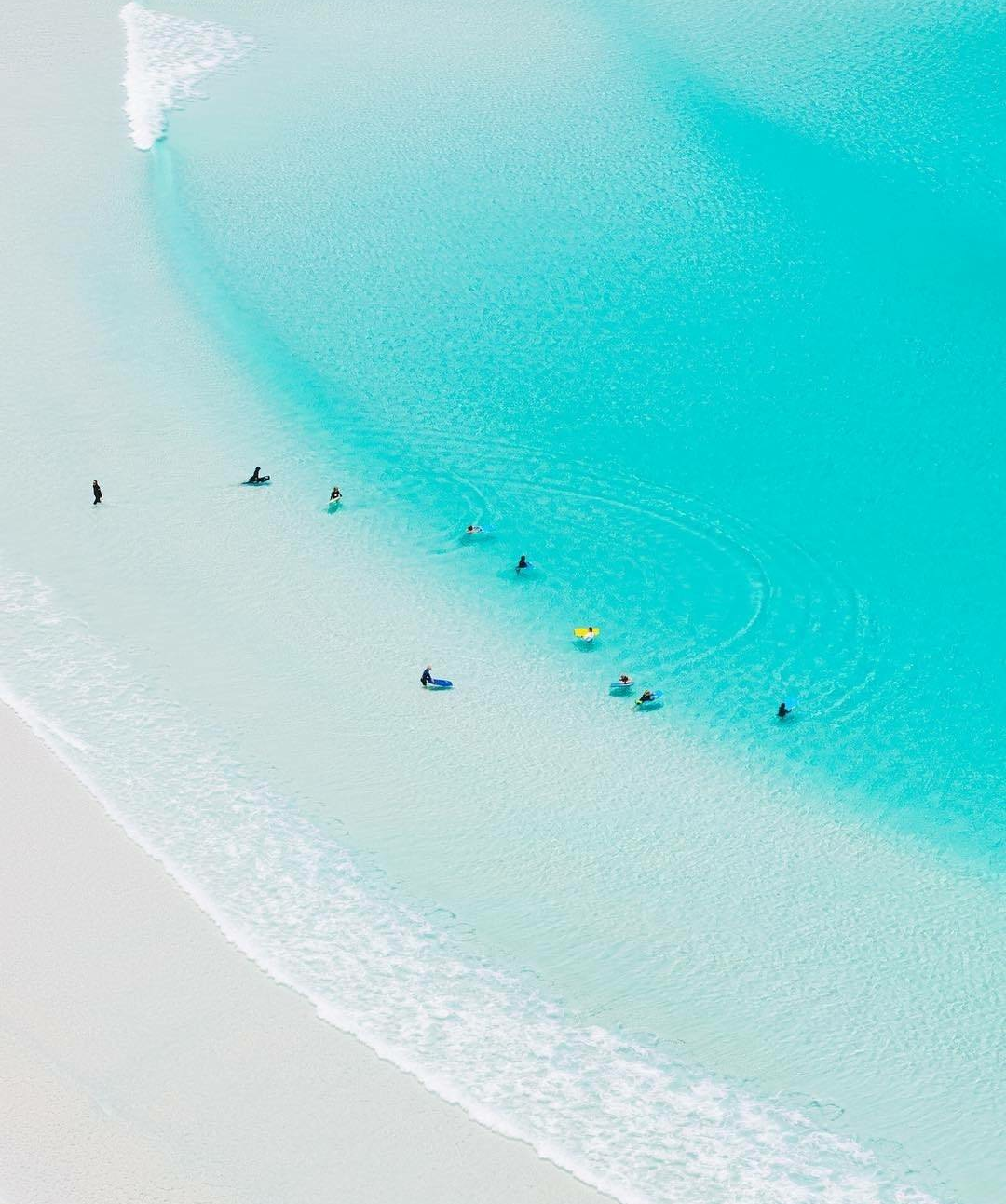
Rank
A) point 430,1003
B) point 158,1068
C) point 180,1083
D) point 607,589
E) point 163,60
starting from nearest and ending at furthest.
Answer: point 180,1083 < point 158,1068 < point 430,1003 < point 607,589 < point 163,60

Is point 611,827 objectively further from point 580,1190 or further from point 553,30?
point 553,30

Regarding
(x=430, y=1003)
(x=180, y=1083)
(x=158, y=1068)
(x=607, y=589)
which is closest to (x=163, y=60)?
(x=607, y=589)

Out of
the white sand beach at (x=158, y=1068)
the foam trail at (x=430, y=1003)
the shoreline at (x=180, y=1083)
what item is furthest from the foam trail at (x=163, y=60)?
the shoreline at (x=180, y=1083)

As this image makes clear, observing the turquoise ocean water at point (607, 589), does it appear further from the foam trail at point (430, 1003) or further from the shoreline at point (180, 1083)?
the shoreline at point (180, 1083)

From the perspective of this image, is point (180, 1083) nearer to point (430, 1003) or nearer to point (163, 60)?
point (430, 1003)

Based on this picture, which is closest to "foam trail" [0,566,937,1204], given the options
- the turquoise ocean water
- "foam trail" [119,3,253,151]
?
the turquoise ocean water

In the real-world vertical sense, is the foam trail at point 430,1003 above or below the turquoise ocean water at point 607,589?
below
